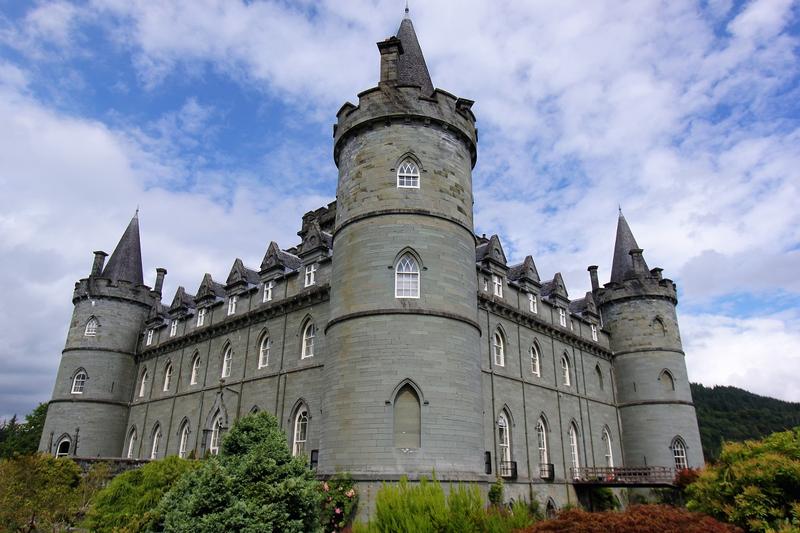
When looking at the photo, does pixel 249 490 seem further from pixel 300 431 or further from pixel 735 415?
pixel 735 415

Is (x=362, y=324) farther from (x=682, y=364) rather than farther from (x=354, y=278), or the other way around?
(x=682, y=364)

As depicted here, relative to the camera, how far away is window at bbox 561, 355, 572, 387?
2878cm

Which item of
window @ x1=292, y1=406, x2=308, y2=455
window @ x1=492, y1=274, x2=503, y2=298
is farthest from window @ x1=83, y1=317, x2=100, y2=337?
window @ x1=492, y1=274, x2=503, y2=298

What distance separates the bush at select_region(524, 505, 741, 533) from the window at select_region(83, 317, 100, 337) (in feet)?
107

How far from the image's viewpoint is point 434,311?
16.8m

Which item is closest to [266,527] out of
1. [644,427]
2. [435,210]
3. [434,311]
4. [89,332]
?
[434,311]

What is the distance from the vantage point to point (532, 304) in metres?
27.6

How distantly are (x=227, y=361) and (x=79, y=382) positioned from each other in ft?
38.5

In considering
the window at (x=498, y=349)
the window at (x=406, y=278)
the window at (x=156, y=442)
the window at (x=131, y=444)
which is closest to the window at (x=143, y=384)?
the window at (x=131, y=444)

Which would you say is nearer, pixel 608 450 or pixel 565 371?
pixel 565 371

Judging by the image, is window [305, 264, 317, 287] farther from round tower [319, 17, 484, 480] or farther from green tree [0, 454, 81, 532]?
green tree [0, 454, 81, 532]

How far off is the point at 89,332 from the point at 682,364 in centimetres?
3475

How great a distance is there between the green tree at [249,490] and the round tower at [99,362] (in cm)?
2354

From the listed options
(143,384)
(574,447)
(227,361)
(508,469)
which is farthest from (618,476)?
(143,384)
